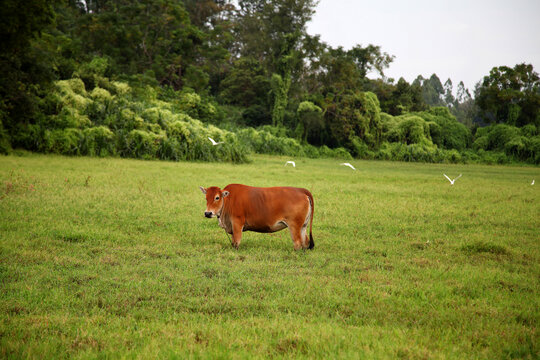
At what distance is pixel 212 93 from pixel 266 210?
3656cm

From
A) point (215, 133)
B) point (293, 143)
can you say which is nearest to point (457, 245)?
point (215, 133)

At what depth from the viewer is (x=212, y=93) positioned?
4175 cm

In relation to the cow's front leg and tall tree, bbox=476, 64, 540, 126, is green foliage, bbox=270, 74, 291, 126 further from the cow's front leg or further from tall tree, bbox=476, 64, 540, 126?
the cow's front leg

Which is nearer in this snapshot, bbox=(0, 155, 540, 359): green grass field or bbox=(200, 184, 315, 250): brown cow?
bbox=(0, 155, 540, 359): green grass field

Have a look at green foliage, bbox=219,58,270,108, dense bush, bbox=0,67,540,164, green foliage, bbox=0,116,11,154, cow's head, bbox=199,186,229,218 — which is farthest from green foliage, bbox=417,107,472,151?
cow's head, bbox=199,186,229,218

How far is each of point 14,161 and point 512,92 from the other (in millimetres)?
37755

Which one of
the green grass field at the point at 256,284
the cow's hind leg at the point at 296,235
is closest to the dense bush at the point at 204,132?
the green grass field at the point at 256,284

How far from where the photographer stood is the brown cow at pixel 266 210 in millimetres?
6461

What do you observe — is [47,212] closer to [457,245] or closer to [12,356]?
[12,356]

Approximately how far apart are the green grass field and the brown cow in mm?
310

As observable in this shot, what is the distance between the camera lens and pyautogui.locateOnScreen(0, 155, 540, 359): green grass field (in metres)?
3.54

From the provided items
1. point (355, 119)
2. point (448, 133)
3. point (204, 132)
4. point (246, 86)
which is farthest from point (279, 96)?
point (448, 133)

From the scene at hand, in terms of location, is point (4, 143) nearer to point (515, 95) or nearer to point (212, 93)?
point (212, 93)

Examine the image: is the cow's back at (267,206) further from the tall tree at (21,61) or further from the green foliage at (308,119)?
the green foliage at (308,119)
